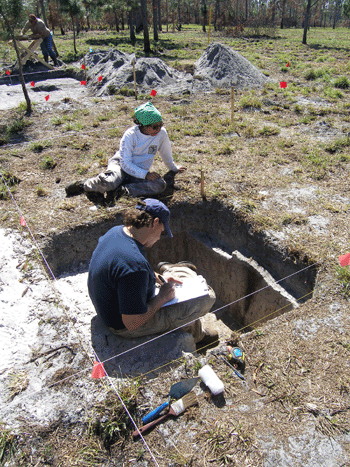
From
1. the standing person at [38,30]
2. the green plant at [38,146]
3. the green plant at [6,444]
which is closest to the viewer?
the green plant at [6,444]

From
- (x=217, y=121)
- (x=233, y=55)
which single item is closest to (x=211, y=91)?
A: (x=233, y=55)

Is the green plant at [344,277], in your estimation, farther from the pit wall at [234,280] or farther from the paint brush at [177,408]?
the paint brush at [177,408]

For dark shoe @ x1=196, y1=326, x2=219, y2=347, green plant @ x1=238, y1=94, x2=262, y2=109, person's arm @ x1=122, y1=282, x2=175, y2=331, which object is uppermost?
green plant @ x1=238, y1=94, x2=262, y2=109

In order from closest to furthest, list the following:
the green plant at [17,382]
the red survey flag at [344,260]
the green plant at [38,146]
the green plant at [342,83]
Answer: the green plant at [17,382] → the red survey flag at [344,260] → the green plant at [38,146] → the green plant at [342,83]

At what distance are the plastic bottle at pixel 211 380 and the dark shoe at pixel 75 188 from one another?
167 inches

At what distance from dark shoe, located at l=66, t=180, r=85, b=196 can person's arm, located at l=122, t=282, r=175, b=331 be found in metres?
3.37

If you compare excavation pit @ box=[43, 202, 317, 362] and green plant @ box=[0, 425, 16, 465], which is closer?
green plant @ box=[0, 425, 16, 465]

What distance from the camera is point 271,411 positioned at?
116 inches

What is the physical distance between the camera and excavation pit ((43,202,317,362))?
4.93m

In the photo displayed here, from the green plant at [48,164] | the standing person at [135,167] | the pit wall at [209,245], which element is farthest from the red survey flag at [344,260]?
the green plant at [48,164]

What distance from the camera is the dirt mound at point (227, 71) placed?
13.0m

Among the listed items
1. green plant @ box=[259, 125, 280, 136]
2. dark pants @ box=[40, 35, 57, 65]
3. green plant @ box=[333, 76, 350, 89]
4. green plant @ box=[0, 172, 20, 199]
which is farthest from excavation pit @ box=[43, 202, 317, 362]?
dark pants @ box=[40, 35, 57, 65]

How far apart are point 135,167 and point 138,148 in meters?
0.32

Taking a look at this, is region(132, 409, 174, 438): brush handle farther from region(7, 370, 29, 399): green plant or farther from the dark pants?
the dark pants
